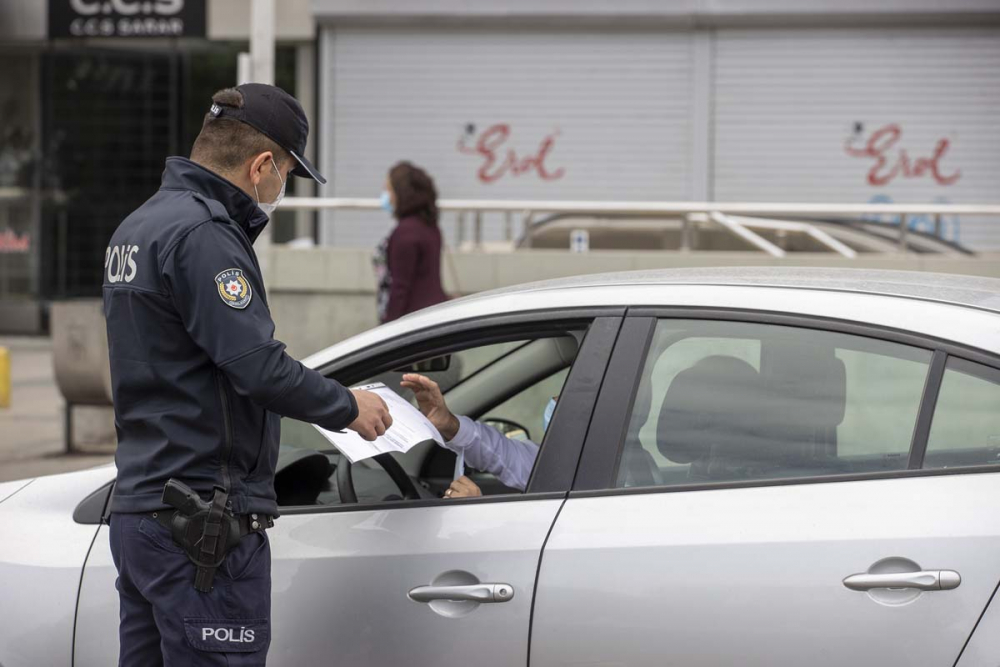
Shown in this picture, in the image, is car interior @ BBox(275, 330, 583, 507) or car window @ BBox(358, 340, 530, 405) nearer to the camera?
car interior @ BBox(275, 330, 583, 507)

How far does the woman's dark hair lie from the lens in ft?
23.2

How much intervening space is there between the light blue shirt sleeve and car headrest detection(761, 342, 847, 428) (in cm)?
74

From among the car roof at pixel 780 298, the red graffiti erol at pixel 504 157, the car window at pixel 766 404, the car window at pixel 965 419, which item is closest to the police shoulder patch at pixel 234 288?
the car roof at pixel 780 298

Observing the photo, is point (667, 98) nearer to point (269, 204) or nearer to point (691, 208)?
point (691, 208)

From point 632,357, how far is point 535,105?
13192 mm

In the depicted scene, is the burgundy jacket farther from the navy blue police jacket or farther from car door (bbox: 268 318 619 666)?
the navy blue police jacket

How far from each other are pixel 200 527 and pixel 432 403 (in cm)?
82

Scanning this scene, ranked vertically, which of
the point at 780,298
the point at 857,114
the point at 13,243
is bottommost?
the point at 13,243

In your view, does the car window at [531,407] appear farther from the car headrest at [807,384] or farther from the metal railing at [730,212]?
the metal railing at [730,212]

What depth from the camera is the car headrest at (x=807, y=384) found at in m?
2.53

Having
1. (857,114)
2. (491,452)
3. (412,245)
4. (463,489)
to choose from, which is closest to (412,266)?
(412,245)

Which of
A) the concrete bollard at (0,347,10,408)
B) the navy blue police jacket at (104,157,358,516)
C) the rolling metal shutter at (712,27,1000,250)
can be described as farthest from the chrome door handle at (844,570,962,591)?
the rolling metal shutter at (712,27,1000,250)

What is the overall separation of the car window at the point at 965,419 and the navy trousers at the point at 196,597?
141 cm

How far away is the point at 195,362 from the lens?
235cm
